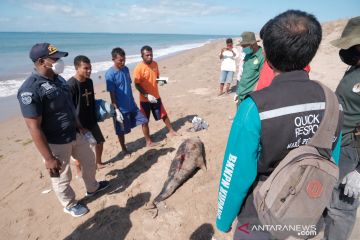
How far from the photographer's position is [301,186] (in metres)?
1.24

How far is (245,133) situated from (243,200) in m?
0.47

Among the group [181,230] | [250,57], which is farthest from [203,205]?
[250,57]

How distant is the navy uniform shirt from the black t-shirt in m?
0.49

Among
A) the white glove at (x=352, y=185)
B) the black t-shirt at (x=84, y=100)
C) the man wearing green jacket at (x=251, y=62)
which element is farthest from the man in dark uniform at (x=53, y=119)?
the white glove at (x=352, y=185)

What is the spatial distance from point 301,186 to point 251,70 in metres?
3.47

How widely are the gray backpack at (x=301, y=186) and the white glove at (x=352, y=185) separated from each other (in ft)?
3.09

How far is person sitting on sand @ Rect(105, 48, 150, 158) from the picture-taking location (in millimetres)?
4418

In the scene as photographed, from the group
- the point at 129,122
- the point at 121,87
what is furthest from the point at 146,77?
the point at 129,122

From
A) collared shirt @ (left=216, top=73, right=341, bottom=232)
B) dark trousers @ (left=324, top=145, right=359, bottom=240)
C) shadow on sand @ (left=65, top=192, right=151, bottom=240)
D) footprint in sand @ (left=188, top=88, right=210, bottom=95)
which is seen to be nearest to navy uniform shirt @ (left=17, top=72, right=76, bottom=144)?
shadow on sand @ (left=65, top=192, right=151, bottom=240)

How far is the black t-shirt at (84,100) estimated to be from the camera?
372 centimetres

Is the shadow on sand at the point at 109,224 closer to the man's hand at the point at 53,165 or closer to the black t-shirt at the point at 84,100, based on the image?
the man's hand at the point at 53,165

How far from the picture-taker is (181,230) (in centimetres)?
309

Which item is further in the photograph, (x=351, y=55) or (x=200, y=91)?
(x=200, y=91)

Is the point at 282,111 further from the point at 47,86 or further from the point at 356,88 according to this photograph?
the point at 47,86
